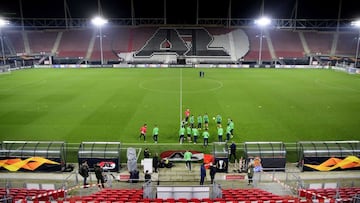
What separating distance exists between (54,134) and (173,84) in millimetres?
23270

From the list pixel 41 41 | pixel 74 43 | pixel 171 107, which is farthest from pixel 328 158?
pixel 41 41

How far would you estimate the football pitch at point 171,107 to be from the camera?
23.5m

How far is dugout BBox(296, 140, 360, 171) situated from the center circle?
72.9 feet

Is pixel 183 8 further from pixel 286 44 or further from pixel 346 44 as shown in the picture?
pixel 346 44

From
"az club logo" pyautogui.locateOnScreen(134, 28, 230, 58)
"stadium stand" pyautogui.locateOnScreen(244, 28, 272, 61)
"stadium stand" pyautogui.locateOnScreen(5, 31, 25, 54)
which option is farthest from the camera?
"stadium stand" pyautogui.locateOnScreen(5, 31, 25, 54)

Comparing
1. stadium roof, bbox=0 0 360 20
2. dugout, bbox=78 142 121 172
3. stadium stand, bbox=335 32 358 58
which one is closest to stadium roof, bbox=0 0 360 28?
stadium roof, bbox=0 0 360 20

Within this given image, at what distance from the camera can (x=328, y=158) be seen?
17.5 meters

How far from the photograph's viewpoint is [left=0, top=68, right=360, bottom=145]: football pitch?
77.2ft

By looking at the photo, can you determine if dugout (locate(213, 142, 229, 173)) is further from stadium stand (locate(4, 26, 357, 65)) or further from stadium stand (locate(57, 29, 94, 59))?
stadium stand (locate(57, 29, 94, 59))

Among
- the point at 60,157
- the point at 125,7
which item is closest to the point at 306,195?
the point at 60,157

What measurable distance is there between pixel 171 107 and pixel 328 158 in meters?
16.8

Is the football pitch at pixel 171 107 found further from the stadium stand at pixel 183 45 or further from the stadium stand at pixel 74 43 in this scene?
the stadium stand at pixel 74 43

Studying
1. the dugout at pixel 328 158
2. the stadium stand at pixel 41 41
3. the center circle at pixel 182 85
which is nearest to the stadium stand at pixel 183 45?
the stadium stand at pixel 41 41

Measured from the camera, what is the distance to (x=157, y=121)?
2661 centimetres
